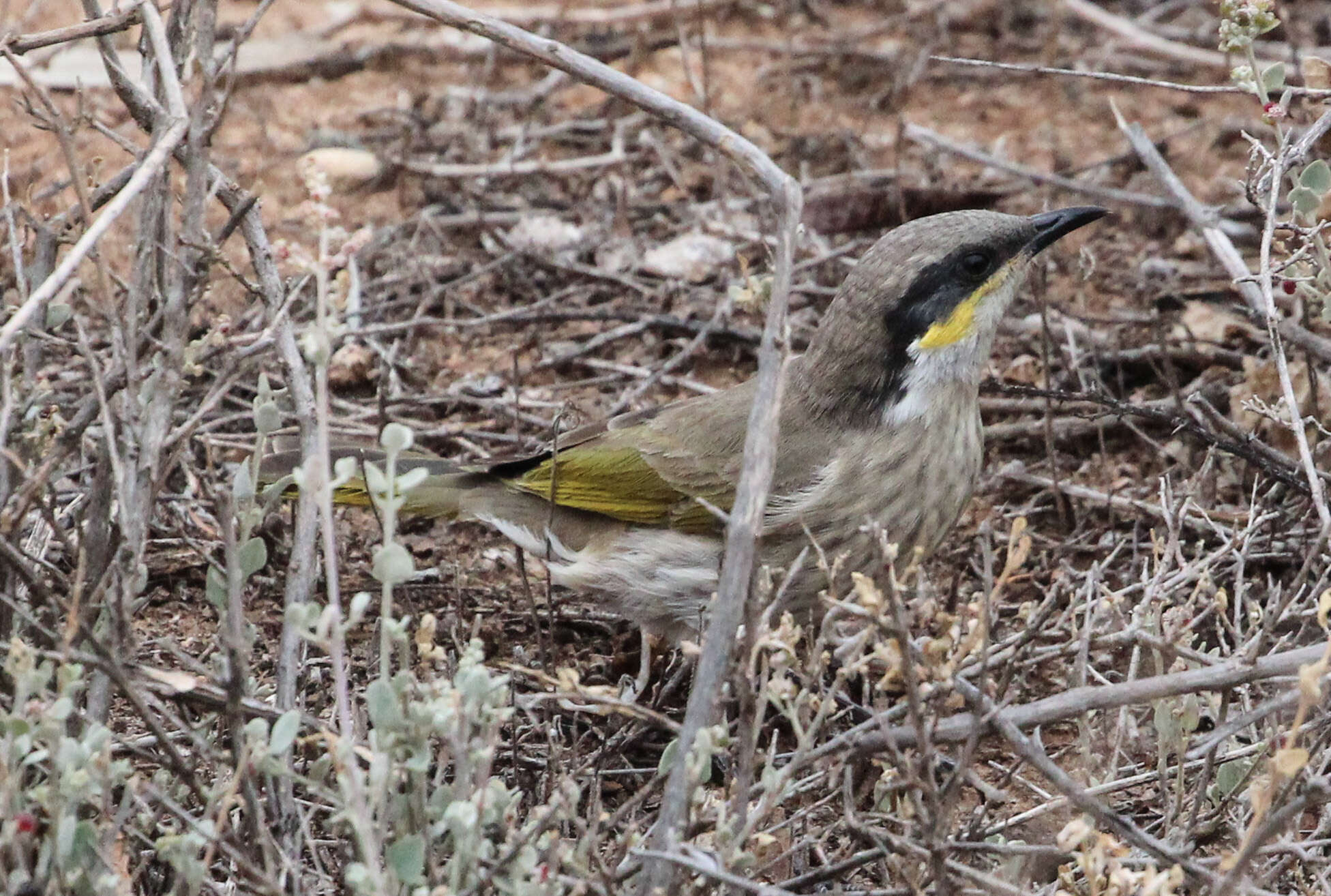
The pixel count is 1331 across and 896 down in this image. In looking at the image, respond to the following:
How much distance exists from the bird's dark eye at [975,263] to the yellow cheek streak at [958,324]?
34mm

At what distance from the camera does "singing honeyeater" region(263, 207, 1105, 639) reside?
4660mm

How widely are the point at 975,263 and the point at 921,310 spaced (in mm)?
220

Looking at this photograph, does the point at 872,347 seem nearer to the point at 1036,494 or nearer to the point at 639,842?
the point at 1036,494

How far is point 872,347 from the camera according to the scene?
15.7ft

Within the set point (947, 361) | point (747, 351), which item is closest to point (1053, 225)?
point (947, 361)

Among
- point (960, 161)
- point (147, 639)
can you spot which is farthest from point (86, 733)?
point (960, 161)

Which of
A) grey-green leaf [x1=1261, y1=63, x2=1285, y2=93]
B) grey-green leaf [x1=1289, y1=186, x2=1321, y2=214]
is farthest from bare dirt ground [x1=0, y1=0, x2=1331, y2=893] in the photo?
grey-green leaf [x1=1261, y1=63, x2=1285, y2=93]

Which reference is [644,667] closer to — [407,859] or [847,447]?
[847,447]

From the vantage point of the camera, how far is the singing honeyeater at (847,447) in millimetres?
4660

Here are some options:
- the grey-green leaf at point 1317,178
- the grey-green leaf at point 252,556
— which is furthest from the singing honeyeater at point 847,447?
the grey-green leaf at point 252,556

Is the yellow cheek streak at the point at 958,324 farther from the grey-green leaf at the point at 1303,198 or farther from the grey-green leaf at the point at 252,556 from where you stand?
the grey-green leaf at the point at 252,556

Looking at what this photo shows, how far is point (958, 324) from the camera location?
4.78 meters

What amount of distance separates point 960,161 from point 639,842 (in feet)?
16.5

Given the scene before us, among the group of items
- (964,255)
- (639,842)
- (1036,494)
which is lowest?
(1036,494)
